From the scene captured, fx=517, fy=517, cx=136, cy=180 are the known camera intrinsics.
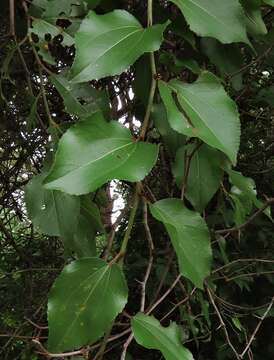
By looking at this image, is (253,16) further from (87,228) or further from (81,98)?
(87,228)

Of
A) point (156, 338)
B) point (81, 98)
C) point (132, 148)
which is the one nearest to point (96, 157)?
point (132, 148)

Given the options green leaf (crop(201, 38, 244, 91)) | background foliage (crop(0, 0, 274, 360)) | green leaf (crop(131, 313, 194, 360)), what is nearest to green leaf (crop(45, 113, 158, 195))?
background foliage (crop(0, 0, 274, 360))

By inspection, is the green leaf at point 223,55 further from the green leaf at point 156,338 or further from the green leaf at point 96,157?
the green leaf at point 156,338

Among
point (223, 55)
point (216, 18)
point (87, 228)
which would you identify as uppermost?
point (216, 18)

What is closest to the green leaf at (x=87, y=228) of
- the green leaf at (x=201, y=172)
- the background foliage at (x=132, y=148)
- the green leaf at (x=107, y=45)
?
the background foliage at (x=132, y=148)

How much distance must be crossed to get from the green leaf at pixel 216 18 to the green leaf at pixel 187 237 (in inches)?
7.6

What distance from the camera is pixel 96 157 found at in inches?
19.8

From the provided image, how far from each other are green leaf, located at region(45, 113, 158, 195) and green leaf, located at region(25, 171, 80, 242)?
15 centimetres

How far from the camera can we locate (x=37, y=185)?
2.27 feet

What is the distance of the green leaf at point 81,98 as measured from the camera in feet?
2.51

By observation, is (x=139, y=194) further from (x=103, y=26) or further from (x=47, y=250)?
(x=47, y=250)

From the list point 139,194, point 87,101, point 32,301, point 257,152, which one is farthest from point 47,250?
point 139,194

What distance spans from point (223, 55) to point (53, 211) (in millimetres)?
336

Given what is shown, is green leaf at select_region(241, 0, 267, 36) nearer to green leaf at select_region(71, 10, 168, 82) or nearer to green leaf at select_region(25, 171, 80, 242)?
green leaf at select_region(71, 10, 168, 82)
